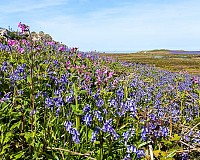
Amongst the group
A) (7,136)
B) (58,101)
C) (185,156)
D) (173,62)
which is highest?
(58,101)

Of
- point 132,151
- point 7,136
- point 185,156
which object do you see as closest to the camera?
point 132,151

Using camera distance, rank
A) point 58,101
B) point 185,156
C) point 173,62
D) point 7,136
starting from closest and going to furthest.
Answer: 1. point 7,136
2. point 58,101
3. point 185,156
4. point 173,62

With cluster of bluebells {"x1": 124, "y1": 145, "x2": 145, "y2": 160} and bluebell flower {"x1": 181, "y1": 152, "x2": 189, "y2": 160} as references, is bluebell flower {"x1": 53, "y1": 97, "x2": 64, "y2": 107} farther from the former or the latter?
bluebell flower {"x1": 181, "y1": 152, "x2": 189, "y2": 160}

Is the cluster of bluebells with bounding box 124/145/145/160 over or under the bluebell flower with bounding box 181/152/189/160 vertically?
over

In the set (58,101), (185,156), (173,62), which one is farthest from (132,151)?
(173,62)

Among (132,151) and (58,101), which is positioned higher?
(58,101)

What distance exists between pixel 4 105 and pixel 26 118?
0.37 meters

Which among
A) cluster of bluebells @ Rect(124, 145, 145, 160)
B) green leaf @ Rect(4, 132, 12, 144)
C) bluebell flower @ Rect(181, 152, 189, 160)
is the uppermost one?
green leaf @ Rect(4, 132, 12, 144)

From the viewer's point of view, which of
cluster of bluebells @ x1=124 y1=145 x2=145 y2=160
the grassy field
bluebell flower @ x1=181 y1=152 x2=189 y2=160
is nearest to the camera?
cluster of bluebells @ x1=124 y1=145 x2=145 y2=160

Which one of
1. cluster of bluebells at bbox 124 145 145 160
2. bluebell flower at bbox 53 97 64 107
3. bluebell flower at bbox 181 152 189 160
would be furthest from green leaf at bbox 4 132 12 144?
bluebell flower at bbox 181 152 189 160

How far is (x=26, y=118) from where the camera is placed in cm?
428

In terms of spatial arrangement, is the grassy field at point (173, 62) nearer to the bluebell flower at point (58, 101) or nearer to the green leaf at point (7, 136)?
the bluebell flower at point (58, 101)

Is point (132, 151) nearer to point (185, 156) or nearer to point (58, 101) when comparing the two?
point (185, 156)

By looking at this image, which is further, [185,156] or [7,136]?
[185,156]
